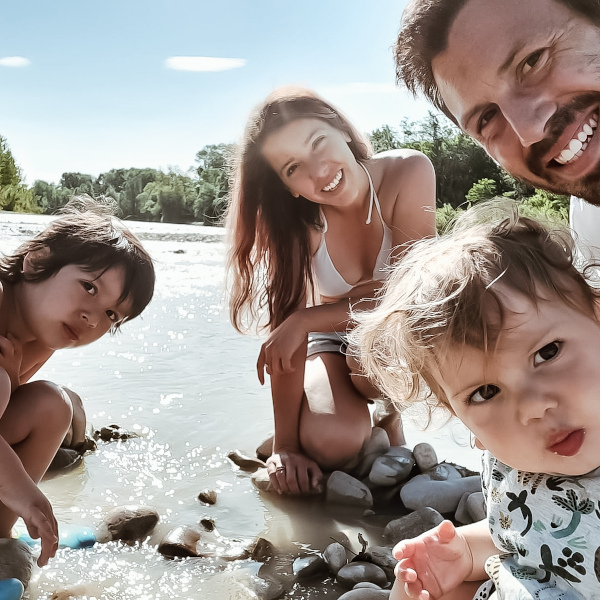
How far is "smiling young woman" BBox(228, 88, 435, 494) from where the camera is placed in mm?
2477

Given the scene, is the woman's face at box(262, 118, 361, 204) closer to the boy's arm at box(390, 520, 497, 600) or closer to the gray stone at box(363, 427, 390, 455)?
the gray stone at box(363, 427, 390, 455)

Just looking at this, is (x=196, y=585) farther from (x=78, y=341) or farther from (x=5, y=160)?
(x=5, y=160)

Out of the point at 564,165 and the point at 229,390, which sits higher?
the point at 564,165

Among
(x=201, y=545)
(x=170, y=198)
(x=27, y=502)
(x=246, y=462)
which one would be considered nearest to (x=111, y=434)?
(x=246, y=462)

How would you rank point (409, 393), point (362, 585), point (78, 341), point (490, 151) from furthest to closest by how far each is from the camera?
point (78, 341)
point (490, 151)
point (362, 585)
point (409, 393)

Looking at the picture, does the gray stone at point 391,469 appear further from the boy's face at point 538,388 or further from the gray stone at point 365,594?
the boy's face at point 538,388

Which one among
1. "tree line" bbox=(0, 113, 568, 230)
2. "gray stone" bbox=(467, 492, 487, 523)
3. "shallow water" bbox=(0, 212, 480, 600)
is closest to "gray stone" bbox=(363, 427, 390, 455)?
"shallow water" bbox=(0, 212, 480, 600)

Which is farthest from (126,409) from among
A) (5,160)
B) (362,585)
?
(5,160)

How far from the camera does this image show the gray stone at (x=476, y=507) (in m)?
2.04

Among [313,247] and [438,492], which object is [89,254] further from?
[438,492]

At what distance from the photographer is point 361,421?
8.32 ft

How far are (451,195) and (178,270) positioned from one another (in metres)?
15.2

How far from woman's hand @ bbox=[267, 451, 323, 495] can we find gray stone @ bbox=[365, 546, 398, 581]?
498 millimetres

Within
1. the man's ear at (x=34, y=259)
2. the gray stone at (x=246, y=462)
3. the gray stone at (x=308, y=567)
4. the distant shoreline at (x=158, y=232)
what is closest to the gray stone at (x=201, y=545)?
the gray stone at (x=308, y=567)
